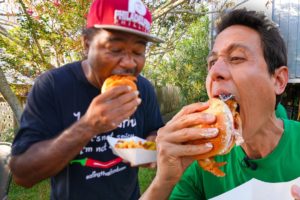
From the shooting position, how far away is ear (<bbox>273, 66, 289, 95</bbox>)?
1.70m

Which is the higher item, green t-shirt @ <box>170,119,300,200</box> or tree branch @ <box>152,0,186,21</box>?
tree branch @ <box>152,0,186,21</box>

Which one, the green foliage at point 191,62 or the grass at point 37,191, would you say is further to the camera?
the green foliage at point 191,62

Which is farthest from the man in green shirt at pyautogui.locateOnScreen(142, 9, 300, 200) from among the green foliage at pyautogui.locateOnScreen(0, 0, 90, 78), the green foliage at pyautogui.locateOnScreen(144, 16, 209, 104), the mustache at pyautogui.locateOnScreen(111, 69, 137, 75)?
the green foliage at pyautogui.locateOnScreen(144, 16, 209, 104)

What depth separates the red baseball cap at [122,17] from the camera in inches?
81.4

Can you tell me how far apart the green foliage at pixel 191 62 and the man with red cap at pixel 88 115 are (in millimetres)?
7343

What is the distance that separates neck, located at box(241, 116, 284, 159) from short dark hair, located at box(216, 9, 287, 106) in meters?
0.28

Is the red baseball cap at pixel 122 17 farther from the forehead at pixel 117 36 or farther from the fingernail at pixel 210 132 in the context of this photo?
the fingernail at pixel 210 132

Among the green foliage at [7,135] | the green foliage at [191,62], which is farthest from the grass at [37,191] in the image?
the green foliage at [191,62]

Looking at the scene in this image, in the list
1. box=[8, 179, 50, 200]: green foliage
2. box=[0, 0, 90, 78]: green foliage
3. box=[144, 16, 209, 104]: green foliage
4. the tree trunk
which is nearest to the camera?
the tree trunk

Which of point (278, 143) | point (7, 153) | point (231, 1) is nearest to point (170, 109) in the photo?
point (231, 1)

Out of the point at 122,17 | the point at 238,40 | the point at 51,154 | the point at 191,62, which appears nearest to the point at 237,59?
the point at 238,40

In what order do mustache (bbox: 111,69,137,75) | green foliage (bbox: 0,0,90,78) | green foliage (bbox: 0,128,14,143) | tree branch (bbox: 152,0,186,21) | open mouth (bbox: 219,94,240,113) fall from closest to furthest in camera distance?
open mouth (bbox: 219,94,240,113) → mustache (bbox: 111,69,137,75) → green foliage (bbox: 0,0,90,78) → tree branch (bbox: 152,0,186,21) → green foliage (bbox: 0,128,14,143)

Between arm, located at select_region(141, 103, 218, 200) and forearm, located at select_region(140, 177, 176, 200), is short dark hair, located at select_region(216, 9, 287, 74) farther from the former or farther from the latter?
forearm, located at select_region(140, 177, 176, 200)

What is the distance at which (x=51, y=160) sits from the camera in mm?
1903
